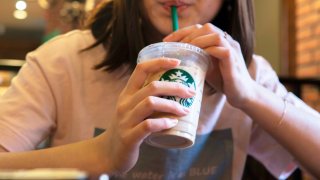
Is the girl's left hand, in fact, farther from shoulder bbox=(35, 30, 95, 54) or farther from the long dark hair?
shoulder bbox=(35, 30, 95, 54)

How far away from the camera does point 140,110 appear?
0.63 meters

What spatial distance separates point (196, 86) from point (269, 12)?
3963 millimetres

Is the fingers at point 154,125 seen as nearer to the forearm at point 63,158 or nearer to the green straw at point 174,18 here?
the forearm at point 63,158

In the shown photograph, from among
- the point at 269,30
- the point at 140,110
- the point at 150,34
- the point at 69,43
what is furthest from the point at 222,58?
the point at 269,30

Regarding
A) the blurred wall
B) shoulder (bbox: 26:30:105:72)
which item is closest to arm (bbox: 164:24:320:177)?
shoulder (bbox: 26:30:105:72)

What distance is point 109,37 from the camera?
1.09 meters

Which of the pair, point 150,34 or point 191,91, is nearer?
point 191,91

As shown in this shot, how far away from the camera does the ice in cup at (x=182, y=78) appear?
0.64 metres

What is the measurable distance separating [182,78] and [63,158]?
290 mm

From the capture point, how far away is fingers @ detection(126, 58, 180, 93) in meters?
0.65

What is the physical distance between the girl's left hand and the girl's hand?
0.44 feet

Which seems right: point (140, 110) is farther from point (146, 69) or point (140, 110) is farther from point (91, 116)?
point (91, 116)

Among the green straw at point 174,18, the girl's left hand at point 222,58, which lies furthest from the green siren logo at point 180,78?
the green straw at point 174,18

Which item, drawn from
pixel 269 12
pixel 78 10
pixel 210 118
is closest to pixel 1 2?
pixel 78 10
